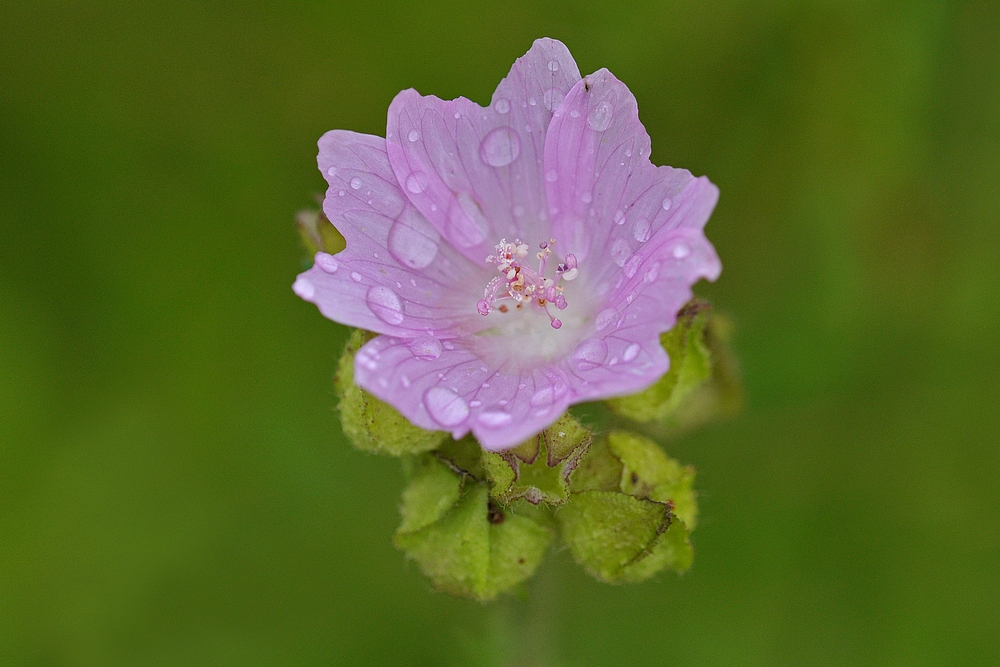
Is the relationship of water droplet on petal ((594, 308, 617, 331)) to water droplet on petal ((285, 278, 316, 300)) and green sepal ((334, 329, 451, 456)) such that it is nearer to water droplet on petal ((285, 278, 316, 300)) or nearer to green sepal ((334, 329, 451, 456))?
green sepal ((334, 329, 451, 456))

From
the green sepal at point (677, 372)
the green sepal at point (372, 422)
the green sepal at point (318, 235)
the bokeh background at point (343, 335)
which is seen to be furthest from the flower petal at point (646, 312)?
the bokeh background at point (343, 335)

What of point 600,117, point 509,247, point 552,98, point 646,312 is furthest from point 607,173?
point 646,312

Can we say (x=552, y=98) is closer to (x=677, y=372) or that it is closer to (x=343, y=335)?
(x=677, y=372)

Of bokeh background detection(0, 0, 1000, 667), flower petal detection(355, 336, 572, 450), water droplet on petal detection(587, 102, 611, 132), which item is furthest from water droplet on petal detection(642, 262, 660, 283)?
bokeh background detection(0, 0, 1000, 667)

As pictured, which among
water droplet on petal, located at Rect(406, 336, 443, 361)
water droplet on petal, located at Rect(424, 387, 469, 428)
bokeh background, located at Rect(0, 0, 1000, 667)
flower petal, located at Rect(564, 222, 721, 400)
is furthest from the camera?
bokeh background, located at Rect(0, 0, 1000, 667)

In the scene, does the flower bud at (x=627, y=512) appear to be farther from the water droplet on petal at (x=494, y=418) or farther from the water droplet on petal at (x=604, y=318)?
the water droplet on petal at (x=494, y=418)

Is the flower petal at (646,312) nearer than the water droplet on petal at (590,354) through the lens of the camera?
Yes
